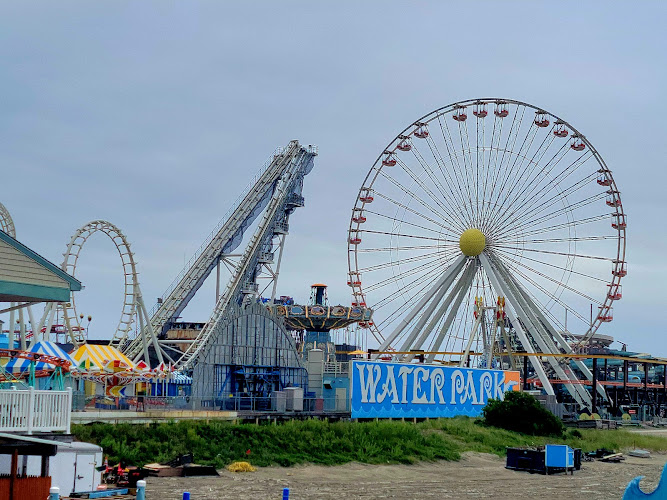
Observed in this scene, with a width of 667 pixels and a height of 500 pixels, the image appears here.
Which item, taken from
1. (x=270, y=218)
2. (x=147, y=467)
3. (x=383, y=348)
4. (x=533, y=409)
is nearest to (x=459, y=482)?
(x=147, y=467)

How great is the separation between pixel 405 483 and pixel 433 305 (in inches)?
1353

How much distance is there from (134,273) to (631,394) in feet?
214

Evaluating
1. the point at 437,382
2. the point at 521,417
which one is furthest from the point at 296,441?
the point at 521,417

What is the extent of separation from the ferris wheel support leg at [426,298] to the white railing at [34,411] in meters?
44.7

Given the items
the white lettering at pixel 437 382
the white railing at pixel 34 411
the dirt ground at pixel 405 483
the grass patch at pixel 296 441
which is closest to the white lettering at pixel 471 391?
the white lettering at pixel 437 382

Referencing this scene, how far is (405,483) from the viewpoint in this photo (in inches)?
1176

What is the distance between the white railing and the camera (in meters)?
18.8

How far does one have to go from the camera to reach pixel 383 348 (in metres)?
65.7

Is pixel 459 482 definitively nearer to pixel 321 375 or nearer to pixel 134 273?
pixel 321 375

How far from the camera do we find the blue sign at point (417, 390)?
41.8 meters

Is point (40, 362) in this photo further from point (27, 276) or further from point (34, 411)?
point (34, 411)

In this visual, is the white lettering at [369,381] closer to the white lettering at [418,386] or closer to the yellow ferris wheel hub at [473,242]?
the white lettering at [418,386]

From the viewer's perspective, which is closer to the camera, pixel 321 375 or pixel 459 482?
pixel 459 482

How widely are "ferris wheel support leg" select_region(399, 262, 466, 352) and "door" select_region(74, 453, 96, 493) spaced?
44403 millimetres
